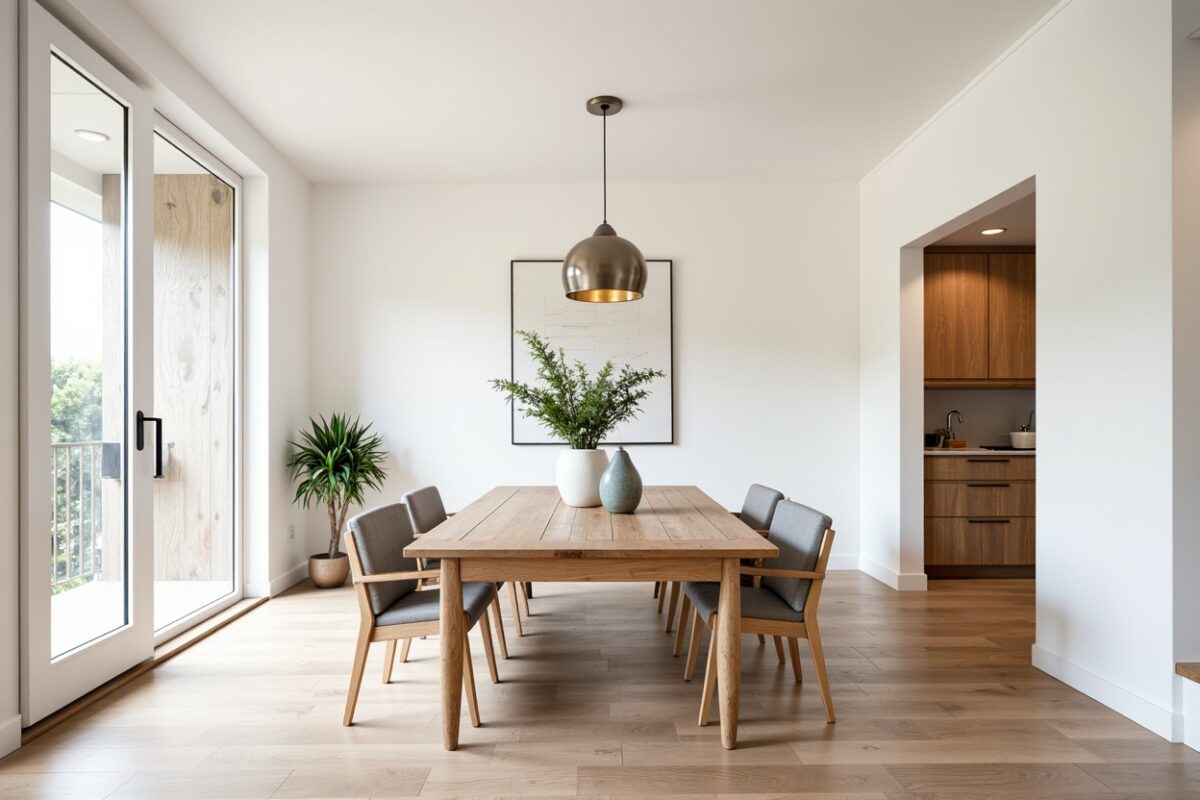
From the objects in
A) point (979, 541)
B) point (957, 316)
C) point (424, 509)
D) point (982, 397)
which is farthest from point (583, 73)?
point (982, 397)

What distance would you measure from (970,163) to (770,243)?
1.73m

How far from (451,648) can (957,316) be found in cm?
464

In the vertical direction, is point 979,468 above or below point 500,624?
above

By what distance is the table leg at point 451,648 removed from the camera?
2342mm

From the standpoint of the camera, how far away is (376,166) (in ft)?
16.1

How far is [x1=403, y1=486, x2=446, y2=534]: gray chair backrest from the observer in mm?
Result: 3182

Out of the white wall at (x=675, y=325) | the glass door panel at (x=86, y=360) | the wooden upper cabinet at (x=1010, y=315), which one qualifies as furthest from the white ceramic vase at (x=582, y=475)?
the wooden upper cabinet at (x=1010, y=315)

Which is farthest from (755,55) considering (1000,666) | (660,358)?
(1000,666)

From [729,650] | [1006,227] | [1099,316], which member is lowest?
[729,650]

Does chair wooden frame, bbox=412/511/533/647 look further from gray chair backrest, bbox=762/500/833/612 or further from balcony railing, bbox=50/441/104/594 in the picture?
balcony railing, bbox=50/441/104/594

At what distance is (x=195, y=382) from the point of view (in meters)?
4.29

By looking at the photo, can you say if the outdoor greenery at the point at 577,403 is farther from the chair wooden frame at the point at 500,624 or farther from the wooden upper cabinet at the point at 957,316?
the wooden upper cabinet at the point at 957,316

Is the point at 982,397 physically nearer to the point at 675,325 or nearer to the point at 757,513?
the point at 675,325

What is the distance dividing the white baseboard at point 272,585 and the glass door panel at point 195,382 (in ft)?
0.34
